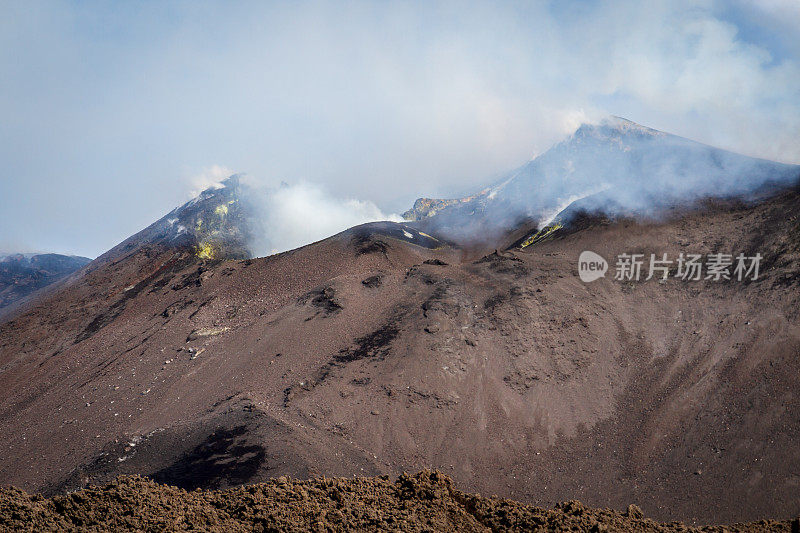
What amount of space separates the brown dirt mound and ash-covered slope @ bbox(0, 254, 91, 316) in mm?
58438

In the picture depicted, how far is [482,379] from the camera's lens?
16.6 m

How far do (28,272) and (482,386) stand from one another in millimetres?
73737

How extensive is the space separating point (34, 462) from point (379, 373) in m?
13.0

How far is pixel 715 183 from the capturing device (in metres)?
25.7

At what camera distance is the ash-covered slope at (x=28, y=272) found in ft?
186

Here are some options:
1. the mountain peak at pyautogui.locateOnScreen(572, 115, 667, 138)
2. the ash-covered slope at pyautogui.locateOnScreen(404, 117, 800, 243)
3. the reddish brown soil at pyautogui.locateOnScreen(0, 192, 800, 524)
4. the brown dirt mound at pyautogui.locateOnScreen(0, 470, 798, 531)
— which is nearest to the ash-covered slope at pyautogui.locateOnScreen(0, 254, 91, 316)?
the reddish brown soil at pyautogui.locateOnScreen(0, 192, 800, 524)

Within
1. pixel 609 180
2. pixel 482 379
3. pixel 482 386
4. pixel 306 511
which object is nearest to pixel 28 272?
pixel 482 379

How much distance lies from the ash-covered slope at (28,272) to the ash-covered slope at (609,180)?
52.7 m

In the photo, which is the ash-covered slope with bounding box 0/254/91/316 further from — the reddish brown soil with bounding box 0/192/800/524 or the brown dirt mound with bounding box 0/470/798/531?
the brown dirt mound with bounding box 0/470/798/531

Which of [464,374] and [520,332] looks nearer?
[464,374]

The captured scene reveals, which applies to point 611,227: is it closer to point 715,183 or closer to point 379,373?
point 715,183

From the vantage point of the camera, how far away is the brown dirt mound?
7137mm

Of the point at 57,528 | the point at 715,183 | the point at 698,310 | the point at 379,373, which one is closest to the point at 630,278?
the point at 698,310

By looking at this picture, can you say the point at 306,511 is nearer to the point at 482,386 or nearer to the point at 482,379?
the point at 482,386
